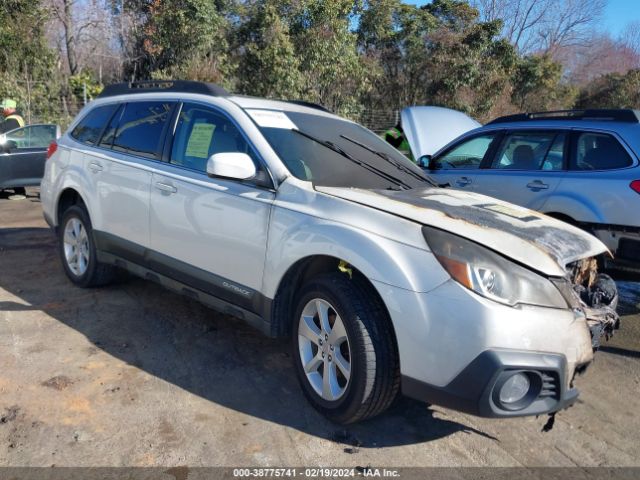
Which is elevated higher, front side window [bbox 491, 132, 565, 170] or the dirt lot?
front side window [bbox 491, 132, 565, 170]

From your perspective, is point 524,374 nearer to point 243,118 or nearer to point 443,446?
Answer: point 443,446

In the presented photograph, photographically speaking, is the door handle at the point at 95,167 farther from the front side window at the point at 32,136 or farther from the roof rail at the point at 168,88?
the front side window at the point at 32,136

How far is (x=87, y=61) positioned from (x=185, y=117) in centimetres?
2092

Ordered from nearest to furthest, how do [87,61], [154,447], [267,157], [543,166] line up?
[154,447] → [267,157] → [543,166] → [87,61]

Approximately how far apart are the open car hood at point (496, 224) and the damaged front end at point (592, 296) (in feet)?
0.24

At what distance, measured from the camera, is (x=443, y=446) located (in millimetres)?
3102

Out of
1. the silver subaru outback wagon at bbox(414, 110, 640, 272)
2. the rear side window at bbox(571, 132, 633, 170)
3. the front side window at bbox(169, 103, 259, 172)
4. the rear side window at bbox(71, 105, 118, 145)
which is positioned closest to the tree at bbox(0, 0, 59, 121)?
the rear side window at bbox(71, 105, 118, 145)

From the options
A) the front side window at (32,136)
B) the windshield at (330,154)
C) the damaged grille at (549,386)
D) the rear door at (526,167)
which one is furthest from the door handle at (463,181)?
the front side window at (32,136)

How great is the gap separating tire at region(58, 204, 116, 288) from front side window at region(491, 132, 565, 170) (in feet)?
13.6

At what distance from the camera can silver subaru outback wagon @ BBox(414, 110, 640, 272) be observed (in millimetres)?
5051

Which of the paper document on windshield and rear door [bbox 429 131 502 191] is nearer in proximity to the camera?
the paper document on windshield

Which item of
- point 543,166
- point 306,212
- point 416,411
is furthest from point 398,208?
point 543,166

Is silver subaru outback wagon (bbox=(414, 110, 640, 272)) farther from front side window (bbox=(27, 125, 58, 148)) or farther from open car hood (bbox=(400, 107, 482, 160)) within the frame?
front side window (bbox=(27, 125, 58, 148))

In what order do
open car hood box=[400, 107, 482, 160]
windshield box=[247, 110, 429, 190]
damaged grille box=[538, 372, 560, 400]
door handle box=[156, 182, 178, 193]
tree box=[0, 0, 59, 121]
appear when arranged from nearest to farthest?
damaged grille box=[538, 372, 560, 400]
windshield box=[247, 110, 429, 190]
door handle box=[156, 182, 178, 193]
open car hood box=[400, 107, 482, 160]
tree box=[0, 0, 59, 121]
